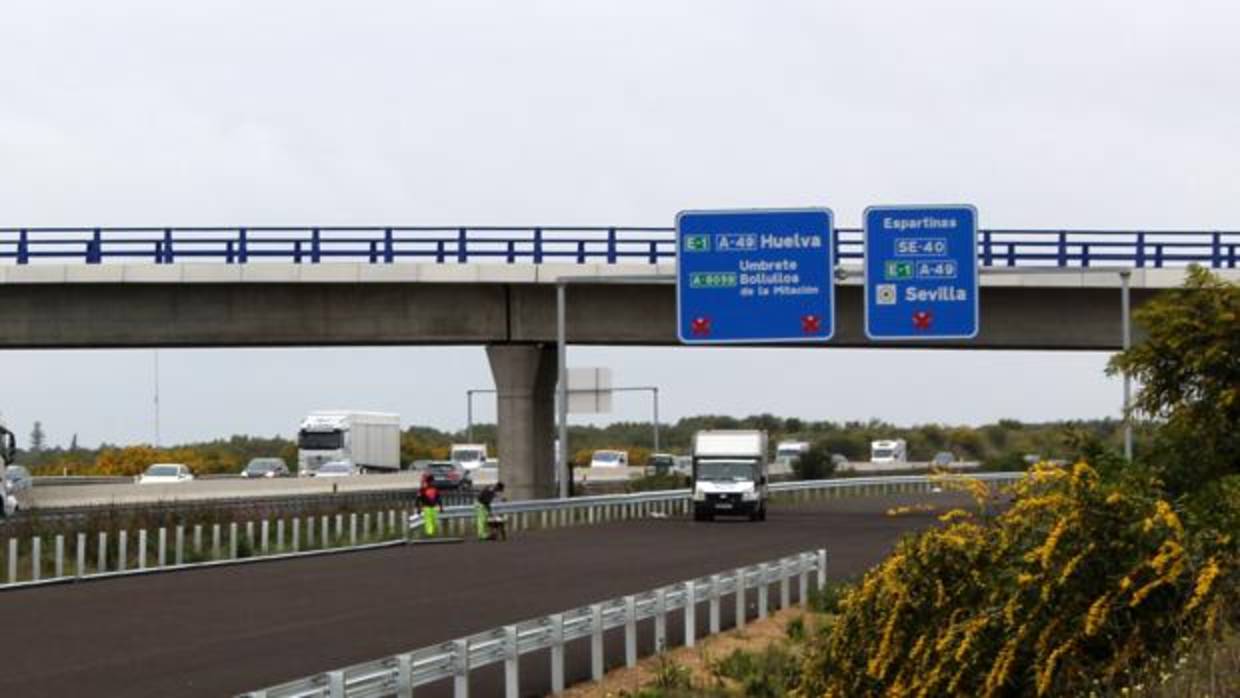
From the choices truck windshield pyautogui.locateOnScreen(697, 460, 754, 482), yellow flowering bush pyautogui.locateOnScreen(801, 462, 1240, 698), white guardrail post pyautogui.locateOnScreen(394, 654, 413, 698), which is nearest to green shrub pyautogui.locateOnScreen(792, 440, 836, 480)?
truck windshield pyautogui.locateOnScreen(697, 460, 754, 482)

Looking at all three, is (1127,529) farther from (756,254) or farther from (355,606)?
(756,254)

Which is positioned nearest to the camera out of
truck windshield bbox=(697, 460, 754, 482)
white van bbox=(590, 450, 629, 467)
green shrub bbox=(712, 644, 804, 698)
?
green shrub bbox=(712, 644, 804, 698)

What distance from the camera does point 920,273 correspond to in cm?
4544

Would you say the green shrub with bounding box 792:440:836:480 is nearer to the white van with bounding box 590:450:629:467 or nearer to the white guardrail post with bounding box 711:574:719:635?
the white van with bounding box 590:450:629:467

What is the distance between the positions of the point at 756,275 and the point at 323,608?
2420 centimetres

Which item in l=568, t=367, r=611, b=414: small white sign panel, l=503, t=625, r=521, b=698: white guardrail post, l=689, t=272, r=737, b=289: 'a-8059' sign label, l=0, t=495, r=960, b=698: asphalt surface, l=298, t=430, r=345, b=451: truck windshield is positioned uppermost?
l=689, t=272, r=737, b=289: 'a-8059' sign label

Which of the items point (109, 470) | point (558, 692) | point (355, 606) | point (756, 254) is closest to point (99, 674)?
point (558, 692)

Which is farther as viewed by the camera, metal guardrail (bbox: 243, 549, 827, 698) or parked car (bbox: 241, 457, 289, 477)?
parked car (bbox: 241, 457, 289, 477)

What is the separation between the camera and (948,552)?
10.8 metres

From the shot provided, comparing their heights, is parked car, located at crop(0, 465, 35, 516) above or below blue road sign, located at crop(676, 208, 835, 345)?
below

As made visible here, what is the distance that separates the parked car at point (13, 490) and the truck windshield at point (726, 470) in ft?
58.6

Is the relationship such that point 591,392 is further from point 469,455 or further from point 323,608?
point 469,455

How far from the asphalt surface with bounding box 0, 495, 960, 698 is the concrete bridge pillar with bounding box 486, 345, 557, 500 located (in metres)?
9.88

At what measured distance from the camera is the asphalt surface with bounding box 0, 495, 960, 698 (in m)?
16.7
